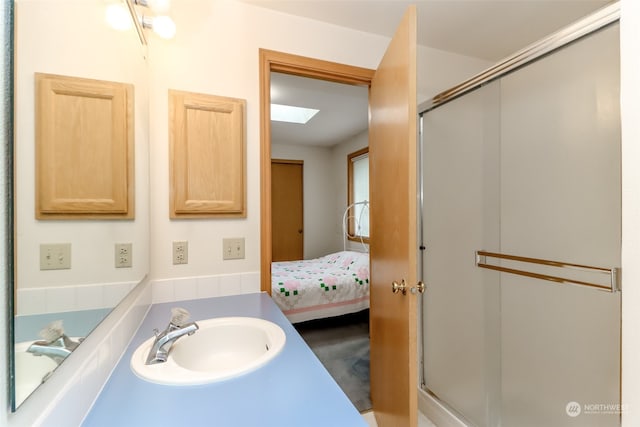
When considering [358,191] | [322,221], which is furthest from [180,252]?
[322,221]

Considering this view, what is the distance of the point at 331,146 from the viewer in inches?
192

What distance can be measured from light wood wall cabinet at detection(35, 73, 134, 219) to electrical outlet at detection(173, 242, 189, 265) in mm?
410

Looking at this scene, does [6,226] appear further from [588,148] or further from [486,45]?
[486,45]

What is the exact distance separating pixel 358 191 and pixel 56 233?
3863 mm

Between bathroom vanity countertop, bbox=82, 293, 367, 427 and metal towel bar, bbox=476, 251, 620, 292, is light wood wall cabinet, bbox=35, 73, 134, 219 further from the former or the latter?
metal towel bar, bbox=476, 251, 620, 292

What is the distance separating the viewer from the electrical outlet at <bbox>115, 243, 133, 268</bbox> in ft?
2.72

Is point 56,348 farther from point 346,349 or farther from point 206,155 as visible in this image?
point 346,349

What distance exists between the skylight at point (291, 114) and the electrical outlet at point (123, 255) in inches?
106

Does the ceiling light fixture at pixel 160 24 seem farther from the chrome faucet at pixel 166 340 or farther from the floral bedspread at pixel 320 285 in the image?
the floral bedspread at pixel 320 285

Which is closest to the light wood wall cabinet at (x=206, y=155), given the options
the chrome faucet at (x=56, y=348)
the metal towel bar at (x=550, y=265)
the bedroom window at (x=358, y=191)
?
the chrome faucet at (x=56, y=348)

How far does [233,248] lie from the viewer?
4.66 ft

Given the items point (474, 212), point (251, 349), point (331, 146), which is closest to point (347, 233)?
point (331, 146)

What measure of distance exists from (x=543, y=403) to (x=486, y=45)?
216cm

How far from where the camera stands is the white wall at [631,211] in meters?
0.76
